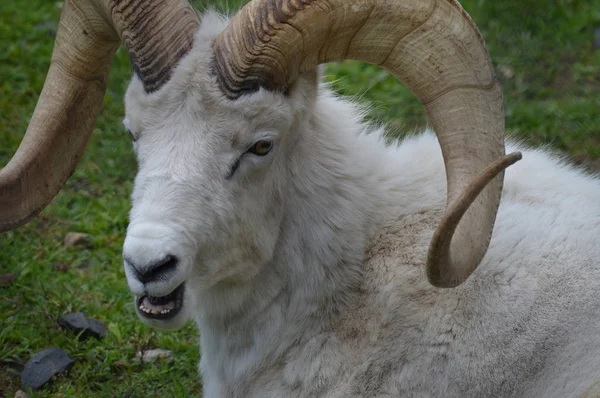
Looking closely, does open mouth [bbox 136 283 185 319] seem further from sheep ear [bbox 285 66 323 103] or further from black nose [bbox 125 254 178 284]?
sheep ear [bbox 285 66 323 103]

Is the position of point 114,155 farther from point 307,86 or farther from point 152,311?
point 152,311

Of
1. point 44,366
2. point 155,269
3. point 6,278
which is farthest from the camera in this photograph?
point 6,278

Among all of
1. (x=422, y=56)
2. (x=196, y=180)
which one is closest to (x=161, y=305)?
(x=196, y=180)

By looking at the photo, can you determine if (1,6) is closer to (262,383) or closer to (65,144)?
(65,144)

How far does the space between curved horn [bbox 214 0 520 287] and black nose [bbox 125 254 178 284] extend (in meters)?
0.87

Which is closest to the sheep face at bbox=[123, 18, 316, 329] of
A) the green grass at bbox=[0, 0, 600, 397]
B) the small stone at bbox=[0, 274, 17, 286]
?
the green grass at bbox=[0, 0, 600, 397]

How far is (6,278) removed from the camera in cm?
723

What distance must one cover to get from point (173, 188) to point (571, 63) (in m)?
7.40

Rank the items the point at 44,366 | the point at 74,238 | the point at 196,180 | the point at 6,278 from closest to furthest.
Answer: the point at 196,180 < the point at 44,366 < the point at 6,278 < the point at 74,238

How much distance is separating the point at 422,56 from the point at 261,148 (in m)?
0.91

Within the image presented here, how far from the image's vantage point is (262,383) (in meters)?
5.07

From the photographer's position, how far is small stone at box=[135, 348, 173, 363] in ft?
22.0

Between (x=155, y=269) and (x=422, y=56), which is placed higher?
(x=422, y=56)

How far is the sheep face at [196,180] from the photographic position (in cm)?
430
